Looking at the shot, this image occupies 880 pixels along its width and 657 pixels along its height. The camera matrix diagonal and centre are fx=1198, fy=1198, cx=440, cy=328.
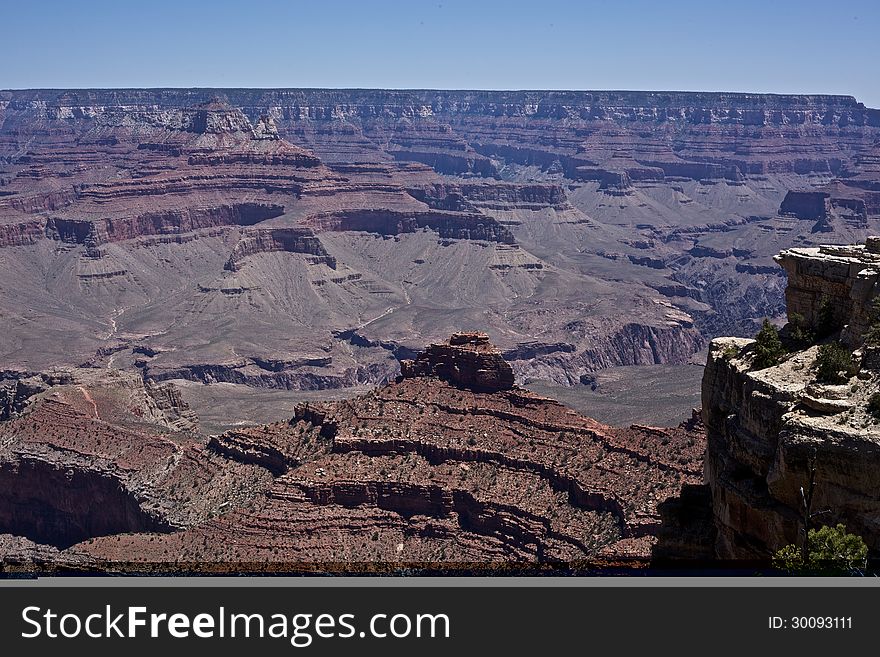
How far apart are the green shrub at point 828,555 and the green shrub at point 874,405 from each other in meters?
2.52

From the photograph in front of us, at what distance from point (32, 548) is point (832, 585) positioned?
63.1 meters

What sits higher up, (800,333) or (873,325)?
(873,325)

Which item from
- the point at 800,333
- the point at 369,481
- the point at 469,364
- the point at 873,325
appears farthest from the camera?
the point at 469,364

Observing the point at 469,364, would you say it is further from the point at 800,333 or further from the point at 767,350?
the point at 767,350

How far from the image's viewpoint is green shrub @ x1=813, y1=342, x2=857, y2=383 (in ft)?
88.2

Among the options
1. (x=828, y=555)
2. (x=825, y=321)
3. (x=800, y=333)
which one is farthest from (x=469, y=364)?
(x=828, y=555)

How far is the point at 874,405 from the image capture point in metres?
24.4

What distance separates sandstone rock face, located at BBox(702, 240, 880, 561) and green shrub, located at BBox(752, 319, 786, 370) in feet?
1.07

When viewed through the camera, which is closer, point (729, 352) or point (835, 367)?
point (835, 367)

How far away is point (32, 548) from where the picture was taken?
71062mm

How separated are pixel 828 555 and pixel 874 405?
384cm

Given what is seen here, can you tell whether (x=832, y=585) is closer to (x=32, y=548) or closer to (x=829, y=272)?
(x=829, y=272)
